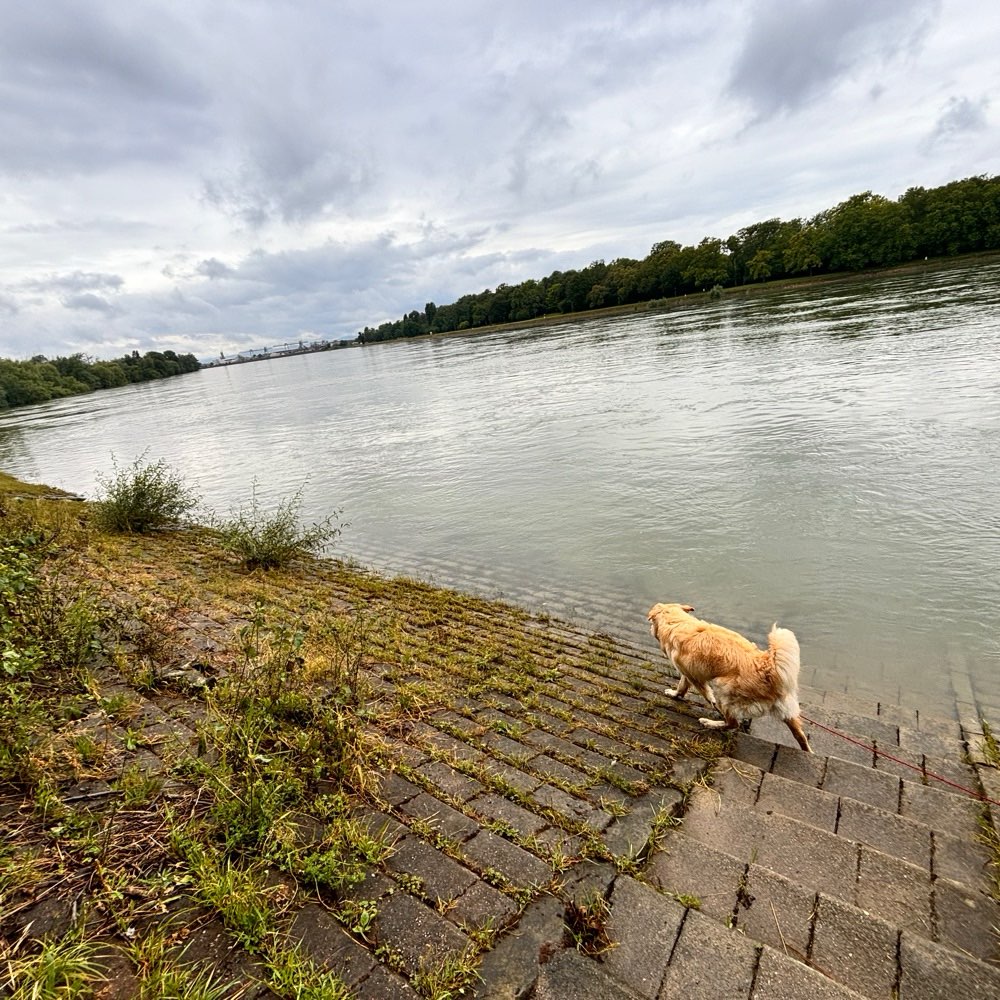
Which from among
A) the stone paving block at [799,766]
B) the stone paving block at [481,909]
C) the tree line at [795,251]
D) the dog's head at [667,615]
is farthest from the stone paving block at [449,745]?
the tree line at [795,251]

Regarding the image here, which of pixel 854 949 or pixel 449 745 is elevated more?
pixel 854 949

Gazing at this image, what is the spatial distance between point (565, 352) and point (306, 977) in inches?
1838

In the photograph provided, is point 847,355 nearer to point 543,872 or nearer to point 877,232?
point 543,872

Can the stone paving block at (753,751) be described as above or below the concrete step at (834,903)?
below

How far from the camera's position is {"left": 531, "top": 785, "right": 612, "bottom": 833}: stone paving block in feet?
10.8

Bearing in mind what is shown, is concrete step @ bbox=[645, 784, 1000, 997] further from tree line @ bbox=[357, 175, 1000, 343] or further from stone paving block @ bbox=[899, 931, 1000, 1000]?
tree line @ bbox=[357, 175, 1000, 343]

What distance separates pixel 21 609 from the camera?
15.1ft

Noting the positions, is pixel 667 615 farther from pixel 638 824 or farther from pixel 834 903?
pixel 834 903

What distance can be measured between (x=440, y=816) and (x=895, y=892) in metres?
2.45

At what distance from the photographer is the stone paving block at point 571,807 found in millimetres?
3291

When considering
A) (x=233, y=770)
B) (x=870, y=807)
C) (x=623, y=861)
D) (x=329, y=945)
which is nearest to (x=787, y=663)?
(x=870, y=807)

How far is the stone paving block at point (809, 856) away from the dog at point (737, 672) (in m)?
1.00

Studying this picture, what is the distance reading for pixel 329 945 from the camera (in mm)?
2471

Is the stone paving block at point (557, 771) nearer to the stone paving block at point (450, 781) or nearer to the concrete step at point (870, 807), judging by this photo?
the stone paving block at point (450, 781)
